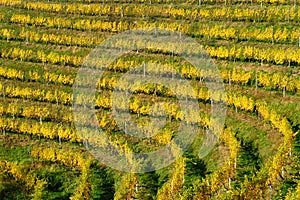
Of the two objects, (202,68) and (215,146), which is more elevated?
(202,68)

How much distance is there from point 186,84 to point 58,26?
2506 centimetres

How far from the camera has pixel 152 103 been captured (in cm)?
5306

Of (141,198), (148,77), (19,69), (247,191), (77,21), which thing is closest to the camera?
(247,191)

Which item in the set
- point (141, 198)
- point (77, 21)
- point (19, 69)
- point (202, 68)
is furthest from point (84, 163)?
point (77, 21)

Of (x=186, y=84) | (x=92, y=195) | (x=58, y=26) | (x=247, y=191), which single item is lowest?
(x=92, y=195)

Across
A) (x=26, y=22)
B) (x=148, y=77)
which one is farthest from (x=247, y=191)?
(x=26, y=22)

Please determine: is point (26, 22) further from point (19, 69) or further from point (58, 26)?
point (19, 69)

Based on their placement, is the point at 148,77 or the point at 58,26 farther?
the point at 58,26

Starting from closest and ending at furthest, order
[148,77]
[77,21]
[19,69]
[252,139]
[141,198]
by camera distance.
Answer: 1. [141,198]
2. [252,139]
3. [148,77]
4. [19,69]
5. [77,21]

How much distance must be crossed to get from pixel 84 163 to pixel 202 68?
1791 centimetres

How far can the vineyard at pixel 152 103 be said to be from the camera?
41.7 m

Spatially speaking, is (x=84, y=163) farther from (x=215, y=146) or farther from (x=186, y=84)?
(x=186, y=84)

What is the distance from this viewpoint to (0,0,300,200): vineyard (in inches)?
1641

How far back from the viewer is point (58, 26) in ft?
237
